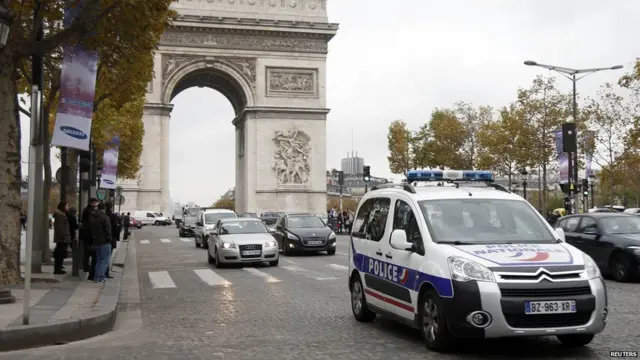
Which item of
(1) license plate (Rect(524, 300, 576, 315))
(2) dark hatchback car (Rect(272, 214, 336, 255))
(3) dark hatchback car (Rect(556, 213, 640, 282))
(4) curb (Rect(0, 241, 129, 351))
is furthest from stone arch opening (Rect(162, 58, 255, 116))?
(1) license plate (Rect(524, 300, 576, 315))

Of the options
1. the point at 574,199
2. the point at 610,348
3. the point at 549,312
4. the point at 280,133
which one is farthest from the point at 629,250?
the point at 280,133

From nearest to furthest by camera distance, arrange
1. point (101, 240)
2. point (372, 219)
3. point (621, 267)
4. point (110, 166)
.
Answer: point (372, 219) < point (101, 240) < point (621, 267) < point (110, 166)

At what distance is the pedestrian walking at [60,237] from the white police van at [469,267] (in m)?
8.60

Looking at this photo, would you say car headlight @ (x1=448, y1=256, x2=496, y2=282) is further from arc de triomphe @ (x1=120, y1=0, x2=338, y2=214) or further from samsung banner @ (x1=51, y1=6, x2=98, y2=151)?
arc de triomphe @ (x1=120, y1=0, x2=338, y2=214)

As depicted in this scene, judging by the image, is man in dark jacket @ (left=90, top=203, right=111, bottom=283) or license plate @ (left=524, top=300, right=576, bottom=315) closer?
license plate @ (left=524, top=300, right=576, bottom=315)

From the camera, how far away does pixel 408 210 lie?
339 inches

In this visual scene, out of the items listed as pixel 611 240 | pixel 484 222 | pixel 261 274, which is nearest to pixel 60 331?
pixel 484 222

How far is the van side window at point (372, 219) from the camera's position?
9250mm

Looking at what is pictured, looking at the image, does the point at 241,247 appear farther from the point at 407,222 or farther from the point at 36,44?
the point at 407,222

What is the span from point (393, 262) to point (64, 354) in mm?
3694

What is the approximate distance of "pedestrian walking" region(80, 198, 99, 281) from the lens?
15281 millimetres

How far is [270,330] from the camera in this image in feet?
30.9

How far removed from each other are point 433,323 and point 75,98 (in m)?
8.97

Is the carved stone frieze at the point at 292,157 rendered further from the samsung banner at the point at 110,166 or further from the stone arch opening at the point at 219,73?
the samsung banner at the point at 110,166
